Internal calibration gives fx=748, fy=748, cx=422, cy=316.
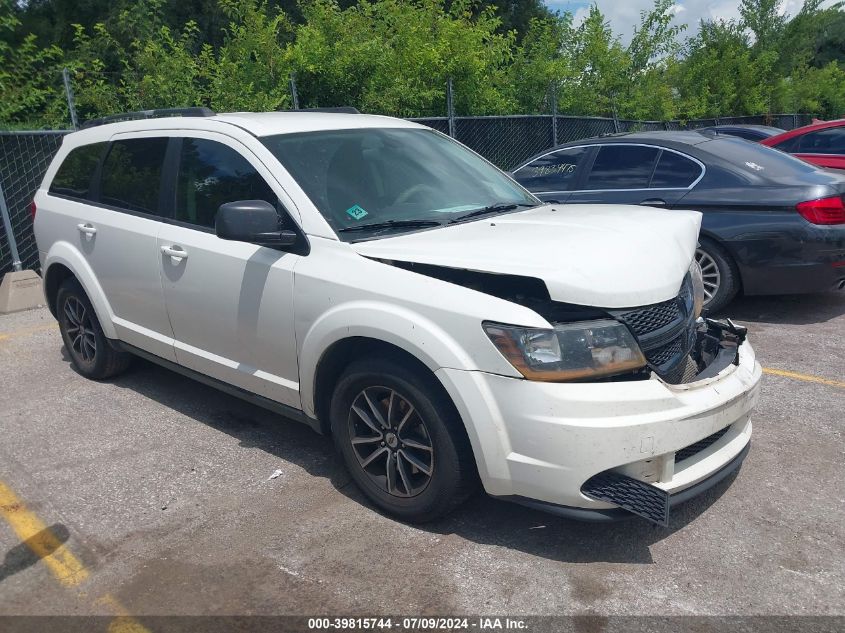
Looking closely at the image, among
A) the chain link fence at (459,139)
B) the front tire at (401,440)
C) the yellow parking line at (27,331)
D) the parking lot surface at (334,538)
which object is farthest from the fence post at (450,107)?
the front tire at (401,440)

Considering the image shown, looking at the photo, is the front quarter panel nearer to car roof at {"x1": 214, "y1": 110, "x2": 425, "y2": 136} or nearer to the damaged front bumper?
the damaged front bumper

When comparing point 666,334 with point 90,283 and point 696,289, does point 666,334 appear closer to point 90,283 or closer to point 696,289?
point 696,289

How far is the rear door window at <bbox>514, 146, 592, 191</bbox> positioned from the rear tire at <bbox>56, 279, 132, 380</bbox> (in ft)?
14.6

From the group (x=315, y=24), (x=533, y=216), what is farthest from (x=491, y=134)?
(x=533, y=216)

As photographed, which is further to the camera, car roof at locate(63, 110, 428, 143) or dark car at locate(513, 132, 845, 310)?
dark car at locate(513, 132, 845, 310)

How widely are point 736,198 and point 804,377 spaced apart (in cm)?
195

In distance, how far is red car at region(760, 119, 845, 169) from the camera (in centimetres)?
1053

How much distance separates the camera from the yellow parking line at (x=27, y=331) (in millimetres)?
7245

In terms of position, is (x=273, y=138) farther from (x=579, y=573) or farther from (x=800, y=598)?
(x=800, y=598)

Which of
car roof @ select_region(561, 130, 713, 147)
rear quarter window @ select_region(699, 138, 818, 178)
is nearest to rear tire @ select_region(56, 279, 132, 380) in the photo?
car roof @ select_region(561, 130, 713, 147)

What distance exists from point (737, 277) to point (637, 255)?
12.1 feet

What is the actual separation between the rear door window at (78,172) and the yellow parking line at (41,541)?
230 centimetres

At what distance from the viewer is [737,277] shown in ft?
21.3

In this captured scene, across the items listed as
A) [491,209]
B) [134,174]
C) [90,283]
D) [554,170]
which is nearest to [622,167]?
[554,170]
